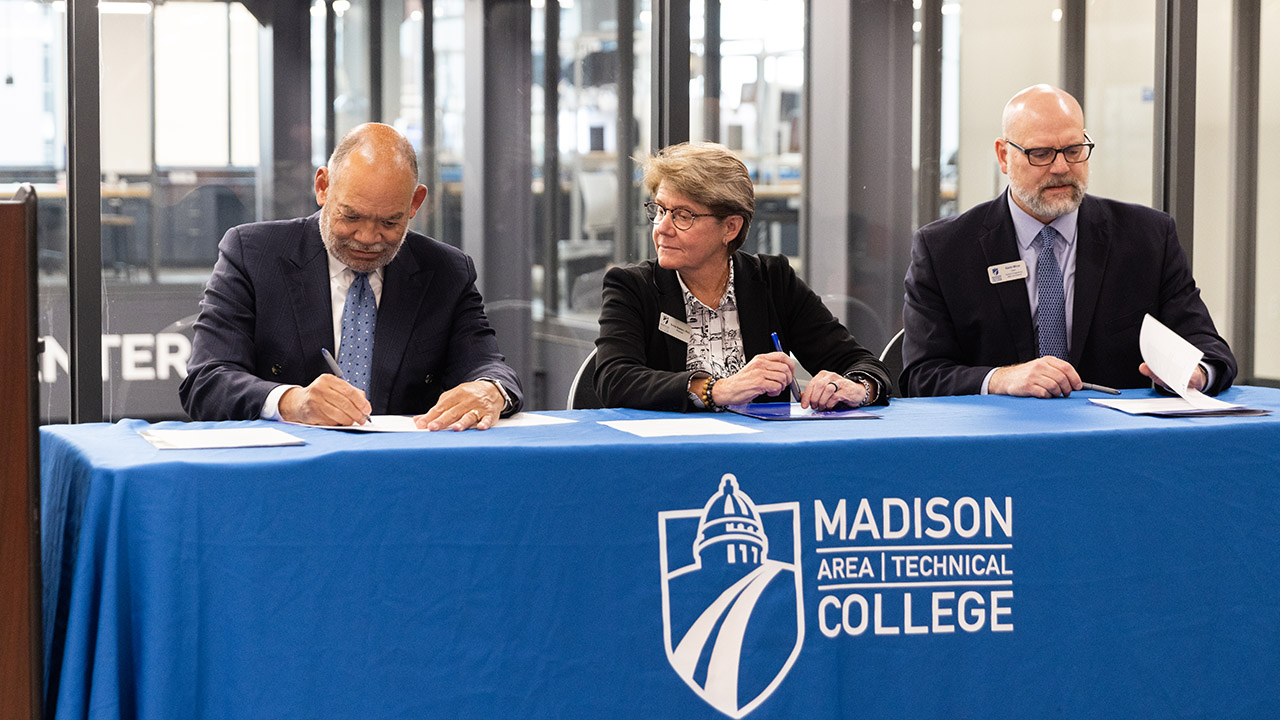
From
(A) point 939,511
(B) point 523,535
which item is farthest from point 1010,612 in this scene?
(B) point 523,535

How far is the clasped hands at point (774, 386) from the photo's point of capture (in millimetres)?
2154

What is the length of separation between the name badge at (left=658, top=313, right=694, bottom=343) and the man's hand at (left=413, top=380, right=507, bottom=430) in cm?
66

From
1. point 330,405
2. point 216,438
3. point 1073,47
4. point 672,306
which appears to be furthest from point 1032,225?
point 1073,47

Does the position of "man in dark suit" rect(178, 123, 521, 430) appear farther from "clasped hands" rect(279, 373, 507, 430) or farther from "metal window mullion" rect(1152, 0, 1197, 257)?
"metal window mullion" rect(1152, 0, 1197, 257)

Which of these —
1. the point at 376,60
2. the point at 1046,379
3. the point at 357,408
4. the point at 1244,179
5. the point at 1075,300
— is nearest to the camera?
the point at 357,408

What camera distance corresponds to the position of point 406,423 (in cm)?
194

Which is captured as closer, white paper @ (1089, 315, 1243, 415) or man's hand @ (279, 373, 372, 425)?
man's hand @ (279, 373, 372, 425)

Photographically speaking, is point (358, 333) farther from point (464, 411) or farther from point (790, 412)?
point (790, 412)

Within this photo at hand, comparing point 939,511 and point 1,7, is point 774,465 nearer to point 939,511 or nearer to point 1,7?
point 939,511

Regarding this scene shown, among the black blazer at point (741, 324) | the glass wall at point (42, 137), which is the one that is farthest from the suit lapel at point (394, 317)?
the glass wall at point (42, 137)

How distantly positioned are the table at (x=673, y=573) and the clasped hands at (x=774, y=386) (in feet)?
0.76

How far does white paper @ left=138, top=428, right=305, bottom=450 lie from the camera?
1.68 m

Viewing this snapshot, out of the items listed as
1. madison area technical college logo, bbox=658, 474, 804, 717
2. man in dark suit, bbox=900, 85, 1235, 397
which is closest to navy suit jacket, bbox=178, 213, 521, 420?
madison area technical college logo, bbox=658, 474, 804, 717

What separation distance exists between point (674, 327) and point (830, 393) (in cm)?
54
